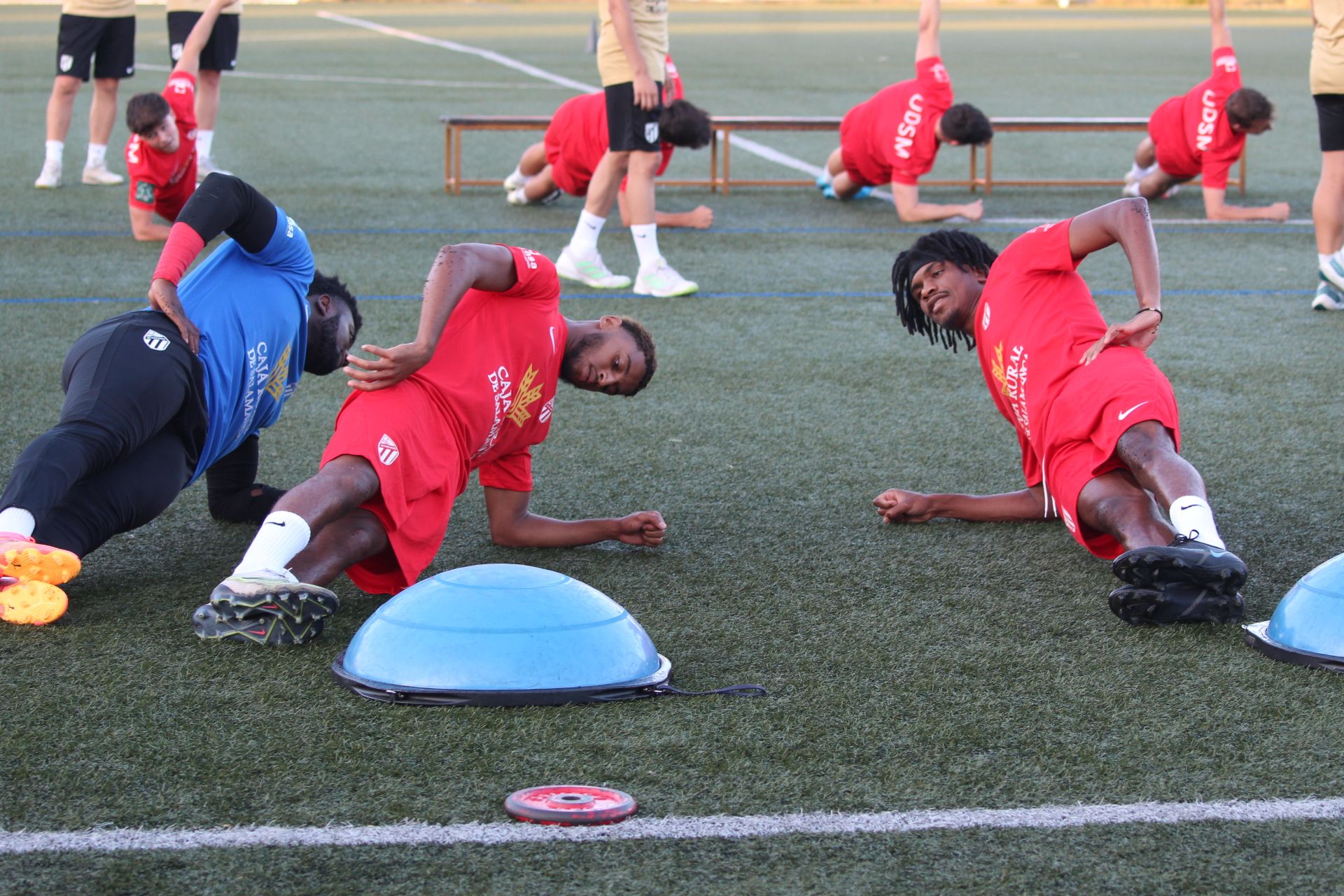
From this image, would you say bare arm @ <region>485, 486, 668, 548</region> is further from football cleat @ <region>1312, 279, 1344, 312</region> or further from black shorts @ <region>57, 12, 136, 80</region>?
black shorts @ <region>57, 12, 136, 80</region>

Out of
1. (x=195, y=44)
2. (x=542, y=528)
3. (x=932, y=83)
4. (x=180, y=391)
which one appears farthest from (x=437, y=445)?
(x=932, y=83)

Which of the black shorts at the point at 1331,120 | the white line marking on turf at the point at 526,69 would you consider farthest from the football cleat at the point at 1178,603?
the white line marking on turf at the point at 526,69

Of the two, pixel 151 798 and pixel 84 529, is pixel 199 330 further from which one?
pixel 151 798

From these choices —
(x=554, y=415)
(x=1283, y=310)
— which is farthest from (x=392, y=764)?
(x=1283, y=310)

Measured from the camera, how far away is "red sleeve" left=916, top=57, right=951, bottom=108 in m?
9.31

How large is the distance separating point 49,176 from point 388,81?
955 cm

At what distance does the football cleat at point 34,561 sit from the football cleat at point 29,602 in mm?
27

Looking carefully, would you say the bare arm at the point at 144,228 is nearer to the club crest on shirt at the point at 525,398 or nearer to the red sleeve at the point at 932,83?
the red sleeve at the point at 932,83

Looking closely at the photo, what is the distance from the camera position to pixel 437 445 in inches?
132

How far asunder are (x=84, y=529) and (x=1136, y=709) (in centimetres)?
237

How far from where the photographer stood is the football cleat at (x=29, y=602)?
3035 millimetres

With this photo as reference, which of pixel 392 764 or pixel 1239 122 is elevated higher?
pixel 1239 122

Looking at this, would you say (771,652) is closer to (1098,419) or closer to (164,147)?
(1098,419)

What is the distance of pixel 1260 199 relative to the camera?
10406 millimetres
